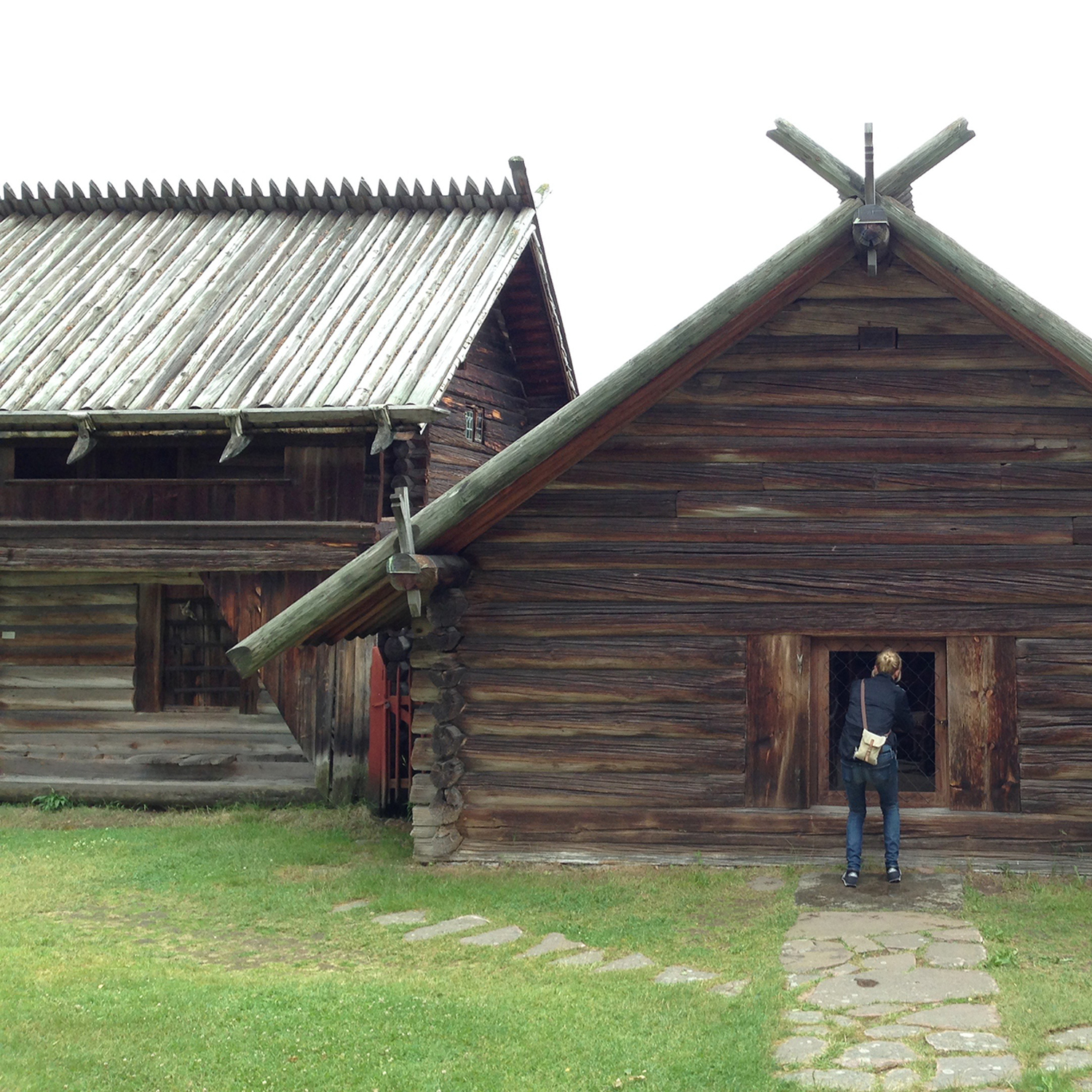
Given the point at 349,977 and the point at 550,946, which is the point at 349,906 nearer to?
the point at 349,977

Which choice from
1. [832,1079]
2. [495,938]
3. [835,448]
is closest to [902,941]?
[832,1079]

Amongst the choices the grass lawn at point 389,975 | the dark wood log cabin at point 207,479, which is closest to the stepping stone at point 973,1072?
the grass lawn at point 389,975

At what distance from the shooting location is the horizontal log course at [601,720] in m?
9.30

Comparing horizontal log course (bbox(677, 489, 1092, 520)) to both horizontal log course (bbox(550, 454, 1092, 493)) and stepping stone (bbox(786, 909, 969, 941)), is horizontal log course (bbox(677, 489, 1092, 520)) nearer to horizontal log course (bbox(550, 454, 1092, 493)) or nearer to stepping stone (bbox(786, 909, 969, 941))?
horizontal log course (bbox(550, 454, 1092, 493))

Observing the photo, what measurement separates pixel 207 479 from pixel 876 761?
802cm

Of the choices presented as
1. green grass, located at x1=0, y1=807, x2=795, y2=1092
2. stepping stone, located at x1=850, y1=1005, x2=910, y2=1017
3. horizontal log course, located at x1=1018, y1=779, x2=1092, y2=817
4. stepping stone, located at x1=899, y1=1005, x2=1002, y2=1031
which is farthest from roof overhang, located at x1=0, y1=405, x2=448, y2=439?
stepping stone, located at x1=899, y1=1005, x2=1002, y2=1031

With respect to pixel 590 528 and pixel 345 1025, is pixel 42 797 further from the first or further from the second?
pixel 345 1025

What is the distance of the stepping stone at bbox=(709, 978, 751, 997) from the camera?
6172 mm

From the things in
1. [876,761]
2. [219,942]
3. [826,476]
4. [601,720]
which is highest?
[826,476]

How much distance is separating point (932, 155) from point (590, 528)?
376 cm

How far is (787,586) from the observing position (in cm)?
924

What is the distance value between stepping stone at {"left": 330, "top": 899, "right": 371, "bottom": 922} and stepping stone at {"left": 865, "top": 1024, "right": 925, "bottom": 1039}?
4.04 metres

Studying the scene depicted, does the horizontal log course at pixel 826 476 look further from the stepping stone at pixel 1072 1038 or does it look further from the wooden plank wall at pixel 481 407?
the stepping stone at pixel 1072 1038

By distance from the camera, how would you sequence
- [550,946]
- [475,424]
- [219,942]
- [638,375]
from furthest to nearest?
[475,424] < [638,375] < [219,942] < [550,946]
